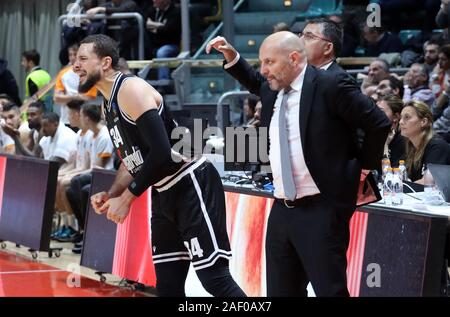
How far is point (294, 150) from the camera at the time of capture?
15.0 ft

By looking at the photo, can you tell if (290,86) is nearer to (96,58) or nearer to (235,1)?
(96,58)

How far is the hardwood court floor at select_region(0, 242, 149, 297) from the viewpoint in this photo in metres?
8.12

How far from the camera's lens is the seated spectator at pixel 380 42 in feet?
38.8

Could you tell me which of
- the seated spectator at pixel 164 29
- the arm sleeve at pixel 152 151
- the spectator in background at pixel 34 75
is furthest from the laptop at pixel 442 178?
the spectator in background at pixel 34 75

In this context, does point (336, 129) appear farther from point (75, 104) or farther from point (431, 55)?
point (75, 104)

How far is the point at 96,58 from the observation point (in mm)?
5262

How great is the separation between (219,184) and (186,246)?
1.46 feet

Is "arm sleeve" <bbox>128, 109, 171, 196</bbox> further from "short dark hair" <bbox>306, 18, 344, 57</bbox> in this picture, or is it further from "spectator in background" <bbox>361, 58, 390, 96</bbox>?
"spectator in background" <bbox>361, 58, 390, 96</bbox>

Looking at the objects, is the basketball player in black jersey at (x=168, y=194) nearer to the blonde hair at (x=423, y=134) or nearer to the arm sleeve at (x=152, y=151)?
the arm sleeve at (x=152, y=151)

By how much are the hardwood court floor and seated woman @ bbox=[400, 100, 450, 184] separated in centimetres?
263

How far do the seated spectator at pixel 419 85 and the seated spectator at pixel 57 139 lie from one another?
414 centimetres

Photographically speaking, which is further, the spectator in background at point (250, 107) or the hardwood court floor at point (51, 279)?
the spectator in background at point (250, 107)

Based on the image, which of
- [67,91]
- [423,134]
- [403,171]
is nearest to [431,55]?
[423,134]
